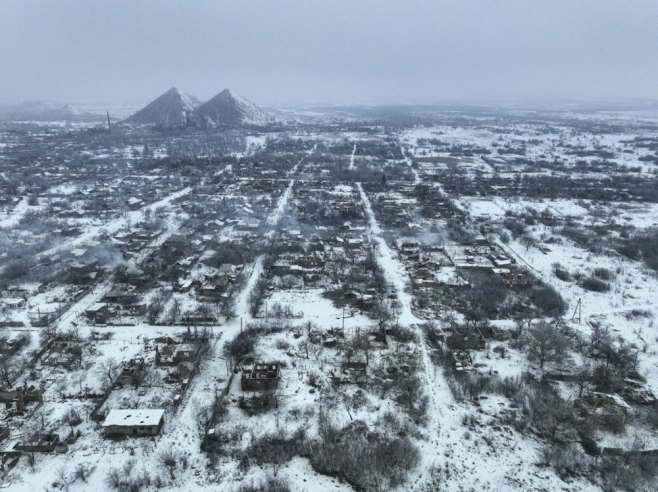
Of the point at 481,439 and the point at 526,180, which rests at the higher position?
the point at 526,180

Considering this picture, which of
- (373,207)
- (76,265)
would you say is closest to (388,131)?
(373,207)

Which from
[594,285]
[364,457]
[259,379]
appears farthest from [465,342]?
[594,285]

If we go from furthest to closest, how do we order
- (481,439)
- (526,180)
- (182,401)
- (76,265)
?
(526,180) < (76,265) < (182,401) < (481,439)

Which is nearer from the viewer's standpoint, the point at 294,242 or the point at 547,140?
the point at 294,242

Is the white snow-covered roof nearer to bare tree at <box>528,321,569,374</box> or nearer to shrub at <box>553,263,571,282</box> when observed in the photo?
bare tree at <box>528,321,569,374</box>

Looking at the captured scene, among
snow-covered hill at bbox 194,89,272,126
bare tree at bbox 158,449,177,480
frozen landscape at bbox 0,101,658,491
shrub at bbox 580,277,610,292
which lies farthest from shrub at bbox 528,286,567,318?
snow-covered hill at bbox 194,89,272,126

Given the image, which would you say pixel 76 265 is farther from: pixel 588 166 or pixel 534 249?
pixel 588 166
